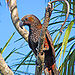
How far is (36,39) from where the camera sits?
246cm

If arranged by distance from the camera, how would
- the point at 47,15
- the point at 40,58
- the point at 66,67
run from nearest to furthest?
the point at 47,15
the point at 40,58
the point at 66,67

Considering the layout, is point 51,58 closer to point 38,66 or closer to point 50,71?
point 50,71

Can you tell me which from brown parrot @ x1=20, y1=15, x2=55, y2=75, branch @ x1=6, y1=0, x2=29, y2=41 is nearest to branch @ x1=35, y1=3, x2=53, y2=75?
brown parrot @ x1=20, y1=15, x2=55, y2=75

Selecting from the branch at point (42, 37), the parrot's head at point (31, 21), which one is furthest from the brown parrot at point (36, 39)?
the branch at point (42, 37)

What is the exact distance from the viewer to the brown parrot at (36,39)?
7.95 ft

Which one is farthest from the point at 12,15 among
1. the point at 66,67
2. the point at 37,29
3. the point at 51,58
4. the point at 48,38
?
the point at 66,67

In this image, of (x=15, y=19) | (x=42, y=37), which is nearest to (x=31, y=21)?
(x=15, y=19)

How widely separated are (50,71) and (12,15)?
2.66 feet

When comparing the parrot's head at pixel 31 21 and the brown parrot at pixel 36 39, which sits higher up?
the parrot's head at pixel 31 21

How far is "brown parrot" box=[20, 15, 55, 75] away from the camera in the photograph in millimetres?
2422

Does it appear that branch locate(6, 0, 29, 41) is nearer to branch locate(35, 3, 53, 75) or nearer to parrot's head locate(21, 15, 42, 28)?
parrot's head locate(21, 15, 42, 28)

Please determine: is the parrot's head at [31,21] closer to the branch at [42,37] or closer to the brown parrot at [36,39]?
the brown parrot at [36,39]

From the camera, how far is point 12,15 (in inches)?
102

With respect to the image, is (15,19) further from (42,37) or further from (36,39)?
(42,37)
